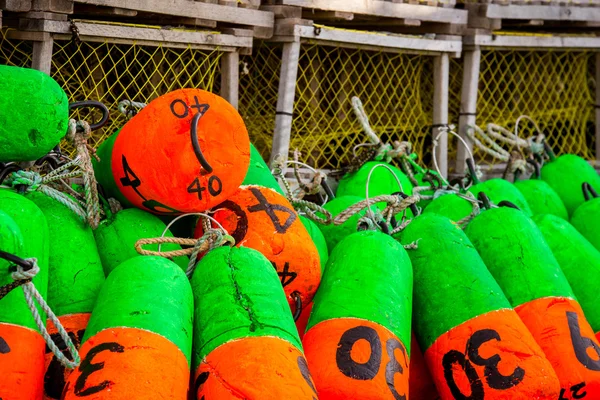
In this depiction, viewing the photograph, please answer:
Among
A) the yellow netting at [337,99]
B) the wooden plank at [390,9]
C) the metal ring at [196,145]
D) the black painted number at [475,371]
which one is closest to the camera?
the black painted number at [475,371]

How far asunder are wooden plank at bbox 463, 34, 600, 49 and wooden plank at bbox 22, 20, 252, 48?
2.02 m

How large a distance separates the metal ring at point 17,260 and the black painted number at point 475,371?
1.50m

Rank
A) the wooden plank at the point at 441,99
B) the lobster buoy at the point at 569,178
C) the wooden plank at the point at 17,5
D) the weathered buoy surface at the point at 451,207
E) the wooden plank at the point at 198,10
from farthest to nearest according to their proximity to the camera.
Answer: the wooden plank at the point at 441,99 → the lobster buoy at the point at 569,178 → the weathered buoy surface at the point at 451,207 → the wooden plank at the point at 198,10 → the wooden plank at the point at 17,5

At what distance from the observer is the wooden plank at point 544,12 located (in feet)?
18.6

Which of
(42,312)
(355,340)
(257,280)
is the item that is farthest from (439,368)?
(42,312)

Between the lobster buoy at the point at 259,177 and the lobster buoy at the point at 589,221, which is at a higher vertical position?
the lobster buoy at the point at 259,177

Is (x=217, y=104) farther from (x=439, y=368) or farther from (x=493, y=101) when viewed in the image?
(x=493, y=101)

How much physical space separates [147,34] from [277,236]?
4.23 feet

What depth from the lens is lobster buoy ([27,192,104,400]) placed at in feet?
8.37

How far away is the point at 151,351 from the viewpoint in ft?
7.73

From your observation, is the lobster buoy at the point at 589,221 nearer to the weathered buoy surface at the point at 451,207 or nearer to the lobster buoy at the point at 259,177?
the weathered buoy surface at the point at 451,207

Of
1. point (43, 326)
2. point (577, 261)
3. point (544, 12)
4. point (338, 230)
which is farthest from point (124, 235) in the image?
point (544, 12)

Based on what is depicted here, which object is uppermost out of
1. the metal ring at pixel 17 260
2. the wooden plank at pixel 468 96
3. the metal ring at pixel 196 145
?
the wooden plank at pixel 468 96

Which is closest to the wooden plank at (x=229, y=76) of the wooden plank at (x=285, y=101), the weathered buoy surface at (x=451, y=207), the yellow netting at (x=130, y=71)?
the yellow netting at (x=130, y=71)
